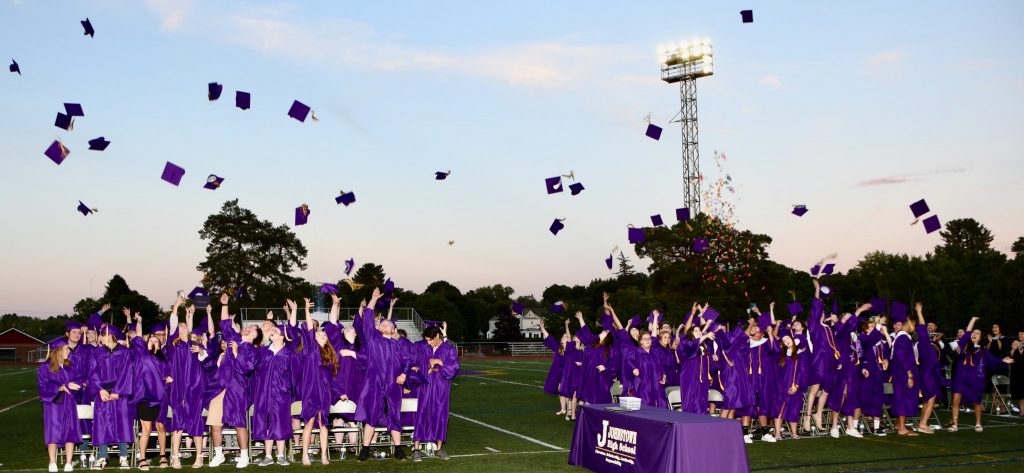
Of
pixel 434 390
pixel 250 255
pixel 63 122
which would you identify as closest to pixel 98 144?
pixel 63 122

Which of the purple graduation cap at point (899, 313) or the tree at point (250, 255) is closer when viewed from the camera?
the purple graduation cap at point (899, 313)

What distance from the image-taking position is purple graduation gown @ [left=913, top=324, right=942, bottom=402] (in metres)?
14.3

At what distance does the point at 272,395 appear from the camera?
10.9m

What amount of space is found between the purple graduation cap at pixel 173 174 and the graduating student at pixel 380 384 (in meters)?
5.16

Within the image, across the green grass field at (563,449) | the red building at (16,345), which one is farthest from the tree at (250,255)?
the green grass field at (563,449)

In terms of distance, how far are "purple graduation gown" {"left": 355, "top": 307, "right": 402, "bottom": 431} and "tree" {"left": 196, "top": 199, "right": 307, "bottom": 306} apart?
220 feet

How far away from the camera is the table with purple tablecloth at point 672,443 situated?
7742mm

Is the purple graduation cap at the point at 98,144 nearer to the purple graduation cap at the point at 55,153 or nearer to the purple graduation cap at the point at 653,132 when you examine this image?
the purple graduation cap at the point at 55,153

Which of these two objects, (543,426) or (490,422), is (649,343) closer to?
(543,426)

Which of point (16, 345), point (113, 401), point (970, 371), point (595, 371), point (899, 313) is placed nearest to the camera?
point (113, 401)

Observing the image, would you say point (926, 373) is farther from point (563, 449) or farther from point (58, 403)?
point (58, 403)

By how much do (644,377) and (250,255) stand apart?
Result: 231 feet

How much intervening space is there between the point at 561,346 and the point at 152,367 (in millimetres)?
8941

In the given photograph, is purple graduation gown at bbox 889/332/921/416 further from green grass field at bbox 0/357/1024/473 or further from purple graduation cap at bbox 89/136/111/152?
purple graduation cap at bbox 89/136/111/152
